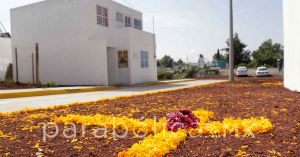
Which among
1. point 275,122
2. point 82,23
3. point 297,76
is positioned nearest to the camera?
point 275,122

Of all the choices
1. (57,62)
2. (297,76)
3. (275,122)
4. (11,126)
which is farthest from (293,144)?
(57,62)

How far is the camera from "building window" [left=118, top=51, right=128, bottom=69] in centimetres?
1977

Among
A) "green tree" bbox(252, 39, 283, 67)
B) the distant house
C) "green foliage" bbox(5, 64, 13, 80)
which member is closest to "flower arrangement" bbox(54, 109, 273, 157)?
"green foliage" bbox(5, 64, 13, 80)

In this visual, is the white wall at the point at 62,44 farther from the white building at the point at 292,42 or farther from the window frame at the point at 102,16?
the white building at the point at 292,42

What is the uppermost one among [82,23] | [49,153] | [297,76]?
[82,23]

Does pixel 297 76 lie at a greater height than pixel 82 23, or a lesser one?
lesser

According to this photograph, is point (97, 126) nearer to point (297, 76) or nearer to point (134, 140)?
point (134, 140)

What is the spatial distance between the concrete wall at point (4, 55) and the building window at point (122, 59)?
30.3ft

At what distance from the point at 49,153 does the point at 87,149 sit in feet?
1.44

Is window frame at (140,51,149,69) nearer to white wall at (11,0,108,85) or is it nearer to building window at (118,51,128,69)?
building window at (118,51,128,69)

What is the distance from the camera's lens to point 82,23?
18891 millimetres

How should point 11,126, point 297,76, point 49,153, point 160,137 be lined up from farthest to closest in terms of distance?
point 297,76, point 11,126, point 160,137, point 49,153

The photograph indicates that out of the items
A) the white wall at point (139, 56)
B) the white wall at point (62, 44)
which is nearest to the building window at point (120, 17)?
the white wall at point (139, 56)

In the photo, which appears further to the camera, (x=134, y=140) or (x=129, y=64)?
(x=129, y=64)
